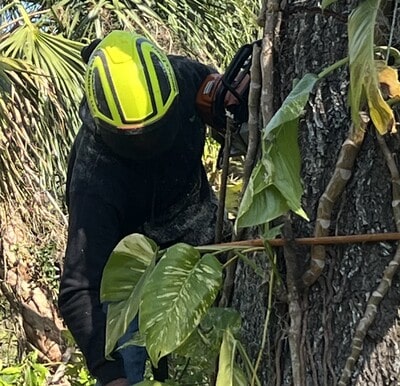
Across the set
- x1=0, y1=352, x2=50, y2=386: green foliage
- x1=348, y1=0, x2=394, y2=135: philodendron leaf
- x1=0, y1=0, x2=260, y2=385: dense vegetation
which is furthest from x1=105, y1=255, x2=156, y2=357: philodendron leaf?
x1=0, y1=0, x2=260, y2=385: dense vegetation

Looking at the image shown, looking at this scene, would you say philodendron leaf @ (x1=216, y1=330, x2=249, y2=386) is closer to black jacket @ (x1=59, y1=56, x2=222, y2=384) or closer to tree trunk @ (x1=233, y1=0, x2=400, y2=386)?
tree trunk @ (x1=233, y1=0, x2=400, y2=386)

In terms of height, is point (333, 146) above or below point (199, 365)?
above

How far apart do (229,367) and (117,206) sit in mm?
863

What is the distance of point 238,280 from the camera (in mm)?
1506

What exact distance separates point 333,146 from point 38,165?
373 centimetres

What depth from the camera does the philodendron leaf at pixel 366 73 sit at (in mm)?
1104

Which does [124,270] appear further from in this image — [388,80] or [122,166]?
[122,166]

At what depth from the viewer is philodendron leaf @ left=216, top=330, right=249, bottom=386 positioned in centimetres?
135

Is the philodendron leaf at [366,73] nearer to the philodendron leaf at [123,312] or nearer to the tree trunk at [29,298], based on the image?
the philodendron leaf at [123,312]

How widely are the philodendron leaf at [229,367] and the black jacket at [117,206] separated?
26.7 inches

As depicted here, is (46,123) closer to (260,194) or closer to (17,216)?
(17,216)

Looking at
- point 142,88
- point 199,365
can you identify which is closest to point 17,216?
point 142,88

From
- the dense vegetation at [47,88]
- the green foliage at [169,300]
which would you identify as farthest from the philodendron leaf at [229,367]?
the dense vegetation at [47,88]

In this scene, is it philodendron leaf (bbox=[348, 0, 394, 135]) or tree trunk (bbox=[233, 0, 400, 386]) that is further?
tree trunk (bbox=[233, 0, 400, 386])
